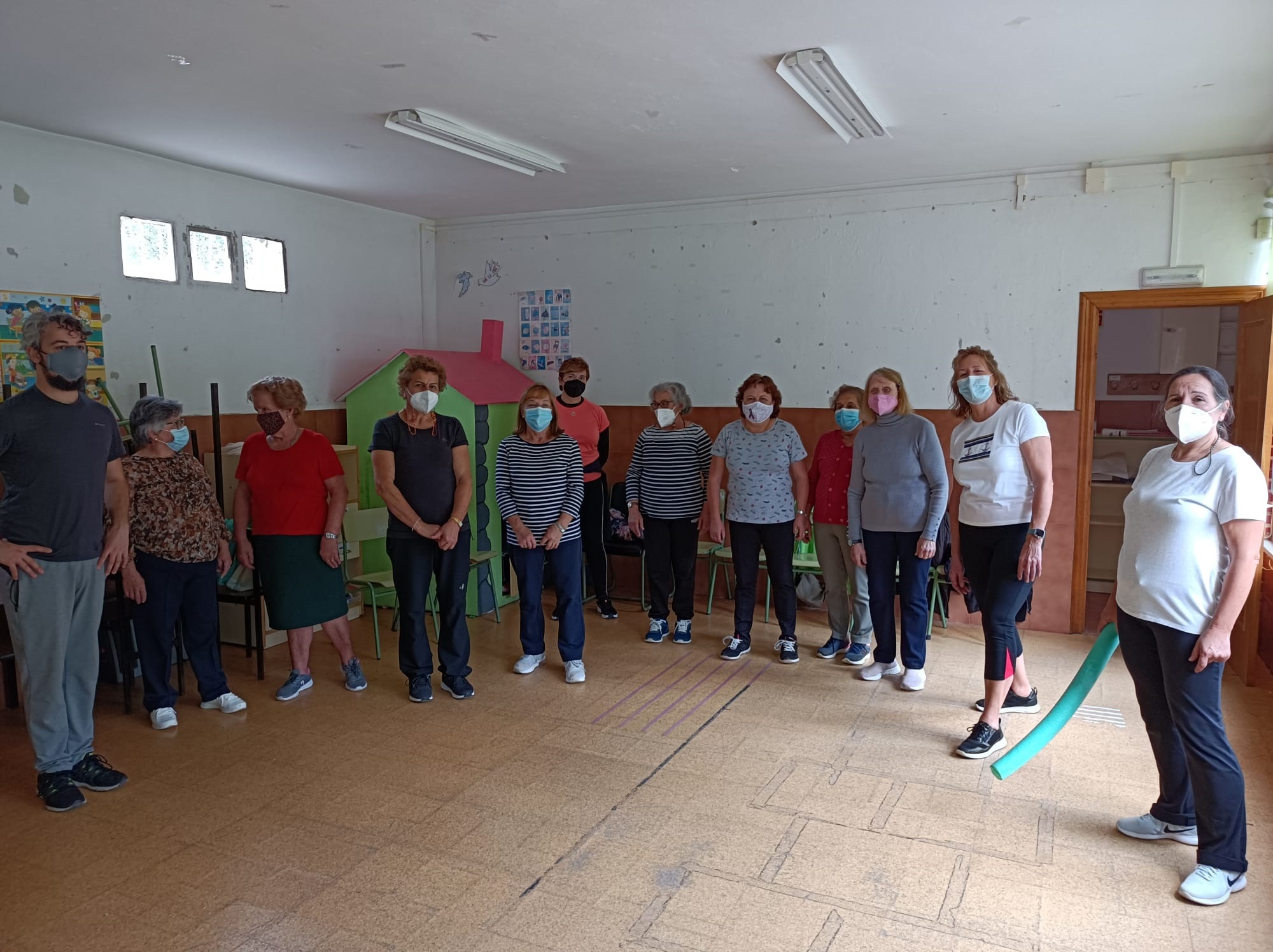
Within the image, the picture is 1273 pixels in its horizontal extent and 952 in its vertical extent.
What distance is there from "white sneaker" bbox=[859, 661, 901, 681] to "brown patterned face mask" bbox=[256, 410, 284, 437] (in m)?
2.91

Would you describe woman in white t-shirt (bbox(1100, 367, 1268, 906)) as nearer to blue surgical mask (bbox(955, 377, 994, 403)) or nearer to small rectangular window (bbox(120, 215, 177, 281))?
blue surgical mask (bbox(955, 377, 994, 403))

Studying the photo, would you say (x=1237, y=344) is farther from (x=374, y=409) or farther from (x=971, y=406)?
(x=374, y=409)

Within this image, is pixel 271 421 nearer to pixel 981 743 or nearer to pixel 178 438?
pixel 178 438

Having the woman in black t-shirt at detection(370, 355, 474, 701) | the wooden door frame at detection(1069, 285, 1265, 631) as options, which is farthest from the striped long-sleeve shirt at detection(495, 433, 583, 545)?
the wooden door frame at detection(1069, 285, 1265, 631)

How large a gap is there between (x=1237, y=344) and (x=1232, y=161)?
94 cm

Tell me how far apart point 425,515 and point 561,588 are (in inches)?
30.4

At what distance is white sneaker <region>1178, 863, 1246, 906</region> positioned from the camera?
2.46 metres

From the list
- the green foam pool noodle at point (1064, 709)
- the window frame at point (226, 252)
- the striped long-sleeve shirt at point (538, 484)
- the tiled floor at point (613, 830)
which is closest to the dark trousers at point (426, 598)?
the tiled floor at point (613, 830)

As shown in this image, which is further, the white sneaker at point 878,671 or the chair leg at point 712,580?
the chair leg at point 712,580

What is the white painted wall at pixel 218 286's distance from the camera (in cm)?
425

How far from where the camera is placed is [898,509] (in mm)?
3988

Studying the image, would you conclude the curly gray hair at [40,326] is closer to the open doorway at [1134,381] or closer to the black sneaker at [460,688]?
the black sneaker at [460,688]

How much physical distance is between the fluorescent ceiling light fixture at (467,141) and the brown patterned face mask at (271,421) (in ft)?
4.49

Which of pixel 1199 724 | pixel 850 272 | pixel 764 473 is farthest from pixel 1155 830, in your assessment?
pixel 850 272
